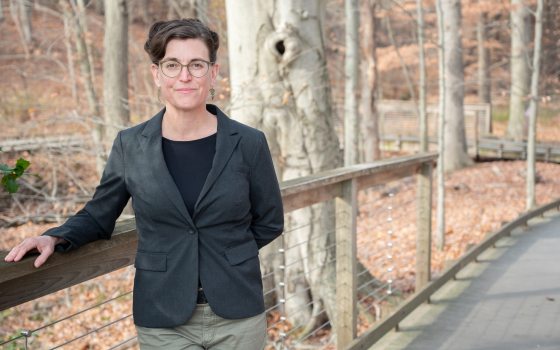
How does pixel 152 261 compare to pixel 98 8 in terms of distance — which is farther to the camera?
pixel 98 8

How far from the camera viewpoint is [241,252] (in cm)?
251

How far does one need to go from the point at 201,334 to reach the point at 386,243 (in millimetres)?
7035

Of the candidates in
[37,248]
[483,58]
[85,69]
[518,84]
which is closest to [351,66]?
[85,69]

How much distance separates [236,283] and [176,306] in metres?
0.21

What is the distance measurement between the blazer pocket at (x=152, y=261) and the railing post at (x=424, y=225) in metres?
3.96

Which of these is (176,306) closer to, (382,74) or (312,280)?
(312,280)

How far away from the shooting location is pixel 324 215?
275 inches

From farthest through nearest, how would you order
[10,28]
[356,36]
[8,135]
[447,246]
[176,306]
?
[10,28], [8,135], [447,246], [356,36], [176,306]

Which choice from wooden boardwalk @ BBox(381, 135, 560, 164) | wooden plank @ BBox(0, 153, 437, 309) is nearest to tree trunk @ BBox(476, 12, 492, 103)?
wooden boardwalk @ BBox(381, 135, 560, 164)

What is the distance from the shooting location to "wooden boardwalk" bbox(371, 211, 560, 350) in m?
4.89

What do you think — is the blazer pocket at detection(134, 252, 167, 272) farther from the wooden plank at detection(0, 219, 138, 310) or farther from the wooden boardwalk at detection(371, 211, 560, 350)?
the wooden boardwalk at detection(371, 211, 560, 350)

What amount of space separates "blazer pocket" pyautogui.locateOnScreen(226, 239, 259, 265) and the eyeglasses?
23.3 inches

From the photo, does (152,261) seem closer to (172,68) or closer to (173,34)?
(172,68)

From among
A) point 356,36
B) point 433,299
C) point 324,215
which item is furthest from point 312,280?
point 356,36
